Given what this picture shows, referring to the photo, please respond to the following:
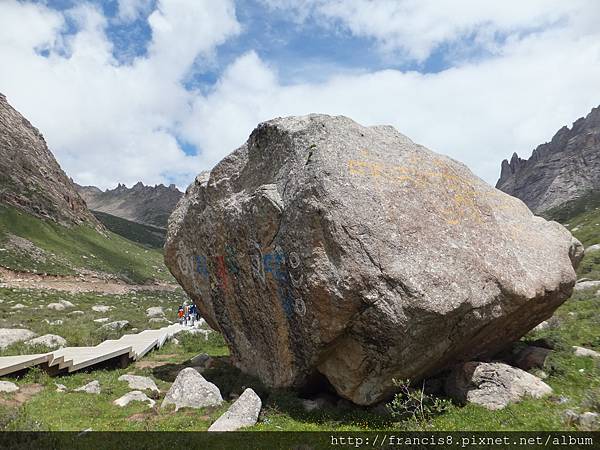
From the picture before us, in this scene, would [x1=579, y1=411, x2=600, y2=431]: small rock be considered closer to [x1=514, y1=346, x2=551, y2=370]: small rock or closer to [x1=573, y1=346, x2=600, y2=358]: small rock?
[x1=514, y1=346, x2=551, y2=370]: small rock

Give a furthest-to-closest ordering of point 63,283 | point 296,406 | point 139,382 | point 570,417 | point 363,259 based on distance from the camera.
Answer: point 63,283 < point 139,382 < point 296,406 < point 363,259 < point 570,417

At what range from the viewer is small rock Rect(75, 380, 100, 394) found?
17.5m

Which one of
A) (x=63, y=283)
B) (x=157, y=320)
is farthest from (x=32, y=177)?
(x=157, y=320)

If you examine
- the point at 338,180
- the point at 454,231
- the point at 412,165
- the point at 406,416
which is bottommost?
the point at 406,416

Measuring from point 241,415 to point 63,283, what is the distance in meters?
67.6

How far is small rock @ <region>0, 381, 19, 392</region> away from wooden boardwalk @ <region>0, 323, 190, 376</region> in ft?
2.24

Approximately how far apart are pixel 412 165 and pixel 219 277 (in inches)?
383

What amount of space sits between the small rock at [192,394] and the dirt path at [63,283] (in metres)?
52.9

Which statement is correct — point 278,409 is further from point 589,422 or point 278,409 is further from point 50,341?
point 50,341

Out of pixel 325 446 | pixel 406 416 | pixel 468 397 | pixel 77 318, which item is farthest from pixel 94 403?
pixel 77 318

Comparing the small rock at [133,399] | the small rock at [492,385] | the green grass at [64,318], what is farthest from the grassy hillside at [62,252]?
the small rock at [492,385]

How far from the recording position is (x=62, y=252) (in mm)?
88938

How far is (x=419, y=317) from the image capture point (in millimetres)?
13453

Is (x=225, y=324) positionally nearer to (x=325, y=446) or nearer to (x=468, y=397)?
(x=325, y=446)
